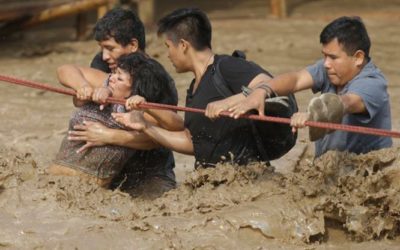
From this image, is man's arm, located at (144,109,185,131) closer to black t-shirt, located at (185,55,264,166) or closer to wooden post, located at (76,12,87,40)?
black t-shirt, located at (185,55,264,166)

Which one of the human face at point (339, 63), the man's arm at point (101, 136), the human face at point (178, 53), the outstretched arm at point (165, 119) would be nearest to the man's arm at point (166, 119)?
the outstretched arm at point (165, 119)

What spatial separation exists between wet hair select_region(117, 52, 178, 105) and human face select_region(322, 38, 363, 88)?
0.85 meters

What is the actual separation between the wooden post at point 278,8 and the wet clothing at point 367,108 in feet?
21.7

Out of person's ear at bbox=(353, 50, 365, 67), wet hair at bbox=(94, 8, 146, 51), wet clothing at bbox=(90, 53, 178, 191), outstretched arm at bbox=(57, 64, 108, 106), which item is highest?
wet hair at bbox=(94, 8, 146, 51)

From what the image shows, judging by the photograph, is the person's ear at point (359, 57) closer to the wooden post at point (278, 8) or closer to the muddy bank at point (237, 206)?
the muddy bank at point (237, 206)

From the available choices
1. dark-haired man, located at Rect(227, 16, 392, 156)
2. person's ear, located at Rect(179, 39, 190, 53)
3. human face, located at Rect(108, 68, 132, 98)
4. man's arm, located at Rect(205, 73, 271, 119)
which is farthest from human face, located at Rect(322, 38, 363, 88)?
human face, located at Rect(108, 68, 132, 98)

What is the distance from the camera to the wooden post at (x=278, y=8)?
11766mm

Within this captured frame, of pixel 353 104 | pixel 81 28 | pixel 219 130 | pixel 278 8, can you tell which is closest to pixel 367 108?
pixel 353 104

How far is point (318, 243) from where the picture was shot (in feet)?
15.6

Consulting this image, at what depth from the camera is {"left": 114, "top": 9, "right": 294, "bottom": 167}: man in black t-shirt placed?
16.9ft

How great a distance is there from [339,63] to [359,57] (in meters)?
0.10

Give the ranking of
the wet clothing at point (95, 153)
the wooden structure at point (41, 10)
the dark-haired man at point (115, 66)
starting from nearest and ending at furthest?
the wet clothing at point (95, 153) → the dark-haired man at point (115, 66) → the wooden structure at point (41, 10)

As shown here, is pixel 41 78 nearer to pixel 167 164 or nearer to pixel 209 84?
pixel 167 164

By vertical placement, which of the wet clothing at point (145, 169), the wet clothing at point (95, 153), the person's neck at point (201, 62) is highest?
the person's neck at point (201, 62)
